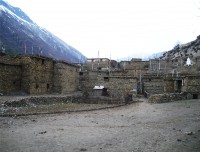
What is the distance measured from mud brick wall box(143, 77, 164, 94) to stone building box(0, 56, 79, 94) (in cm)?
1123

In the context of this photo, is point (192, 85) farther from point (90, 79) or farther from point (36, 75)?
point (90, 79)

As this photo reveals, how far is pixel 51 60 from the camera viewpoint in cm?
3262

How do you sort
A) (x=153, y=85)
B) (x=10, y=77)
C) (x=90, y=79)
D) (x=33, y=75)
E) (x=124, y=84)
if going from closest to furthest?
(x=10, y=77), (x=33, y=75), (x=124, y=84), (x=153, y=85), (x=90, y=79)

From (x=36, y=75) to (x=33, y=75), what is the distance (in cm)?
58

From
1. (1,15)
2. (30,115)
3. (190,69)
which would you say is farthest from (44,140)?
(1,15)

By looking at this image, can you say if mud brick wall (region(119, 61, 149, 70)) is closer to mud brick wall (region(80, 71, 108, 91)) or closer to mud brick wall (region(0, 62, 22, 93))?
mud brick wall (region(80, 71, 108, 91))

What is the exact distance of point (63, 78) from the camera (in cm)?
3375

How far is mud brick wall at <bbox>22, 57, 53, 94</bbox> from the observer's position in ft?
93.2

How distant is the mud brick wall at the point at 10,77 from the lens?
85.9 feet

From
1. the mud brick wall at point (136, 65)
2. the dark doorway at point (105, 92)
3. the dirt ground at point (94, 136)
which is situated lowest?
the dirt ground at point (94, 136)

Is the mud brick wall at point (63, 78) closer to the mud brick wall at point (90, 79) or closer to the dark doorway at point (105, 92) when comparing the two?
the mud brick wall at point (90, 79)

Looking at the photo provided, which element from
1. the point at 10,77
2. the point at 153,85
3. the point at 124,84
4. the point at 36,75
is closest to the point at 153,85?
the point at 153,85

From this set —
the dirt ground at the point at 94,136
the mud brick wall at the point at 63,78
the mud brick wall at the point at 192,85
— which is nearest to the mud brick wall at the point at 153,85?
the mud brick wall at the point at 192,85

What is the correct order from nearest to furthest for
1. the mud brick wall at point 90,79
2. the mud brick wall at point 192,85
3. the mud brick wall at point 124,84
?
the mud brick wall at point 192,85 < the mud brick wall at point 124,84 < the mud brick wall at point 90,79
